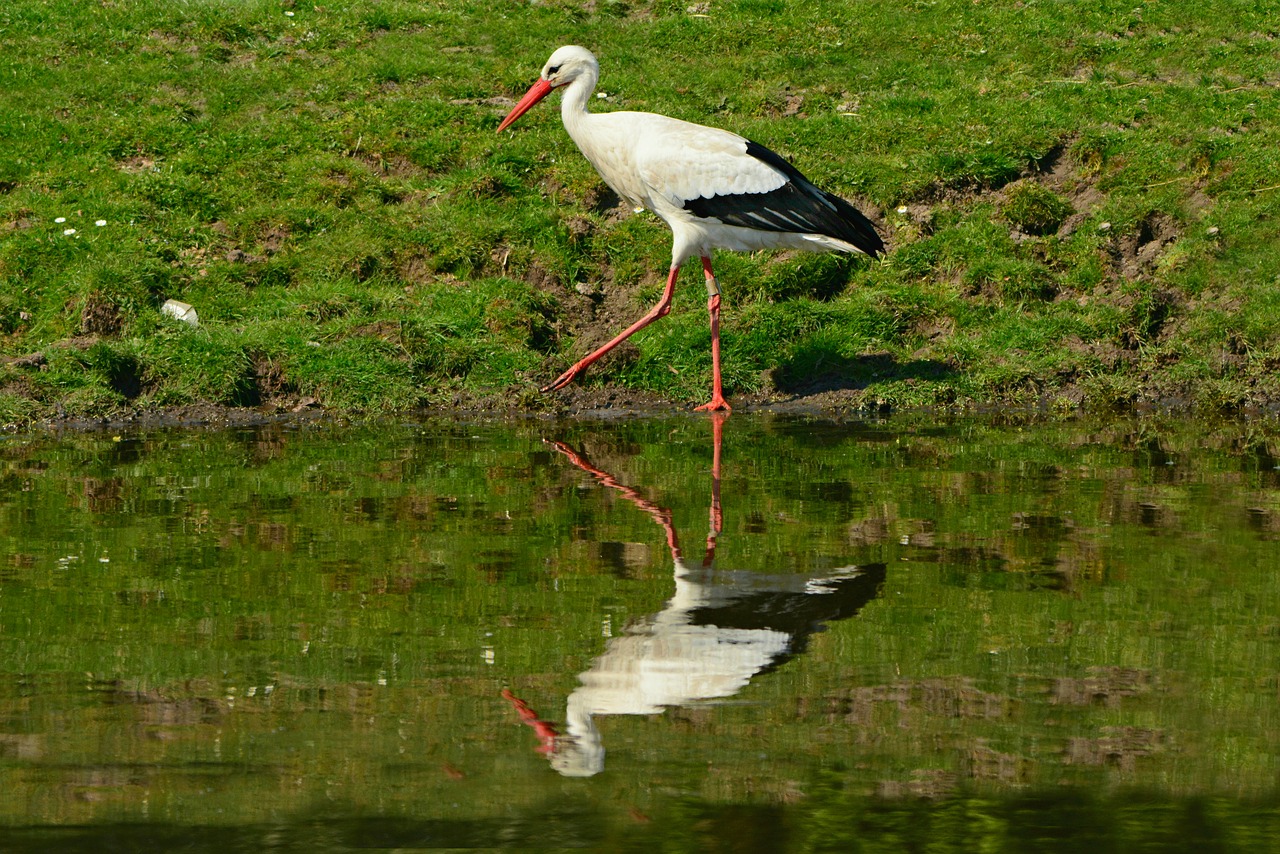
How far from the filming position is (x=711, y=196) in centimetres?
1070

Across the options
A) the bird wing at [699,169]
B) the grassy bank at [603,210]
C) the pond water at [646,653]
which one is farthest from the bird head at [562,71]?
the pond water at [646,653]

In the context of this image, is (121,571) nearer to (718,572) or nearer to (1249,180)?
(718,572)

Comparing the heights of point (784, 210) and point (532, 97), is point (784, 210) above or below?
below

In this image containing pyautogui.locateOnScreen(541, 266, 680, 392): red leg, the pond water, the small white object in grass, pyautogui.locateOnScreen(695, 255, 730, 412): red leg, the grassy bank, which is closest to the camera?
the pond water

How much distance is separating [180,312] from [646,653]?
7136mm

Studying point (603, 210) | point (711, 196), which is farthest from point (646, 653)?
point (603, 210)

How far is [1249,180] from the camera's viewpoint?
12656 mm

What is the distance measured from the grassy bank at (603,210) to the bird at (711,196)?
68 centimetres

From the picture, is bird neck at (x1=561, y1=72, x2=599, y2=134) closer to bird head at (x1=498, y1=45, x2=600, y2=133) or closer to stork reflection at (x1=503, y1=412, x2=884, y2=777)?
bird head at (x1=498, y1=45, x2=600, y2=133)

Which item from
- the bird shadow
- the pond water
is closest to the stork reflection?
the pond water

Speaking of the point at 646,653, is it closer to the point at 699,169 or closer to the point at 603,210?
the point at 699,169

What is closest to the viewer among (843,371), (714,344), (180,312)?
(714,344)

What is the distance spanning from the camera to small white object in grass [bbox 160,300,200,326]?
37.6 feet

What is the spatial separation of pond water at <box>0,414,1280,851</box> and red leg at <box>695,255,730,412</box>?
69.9 inches
